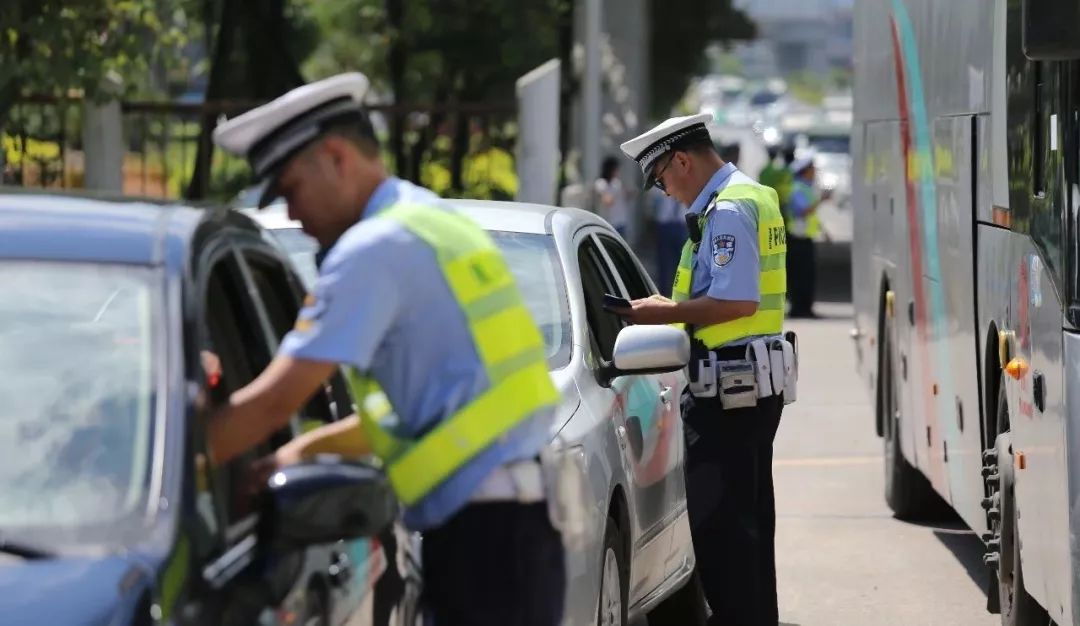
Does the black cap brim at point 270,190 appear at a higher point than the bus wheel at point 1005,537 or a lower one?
higher

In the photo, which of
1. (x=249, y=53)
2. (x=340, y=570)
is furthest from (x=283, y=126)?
(x=249, y=53)

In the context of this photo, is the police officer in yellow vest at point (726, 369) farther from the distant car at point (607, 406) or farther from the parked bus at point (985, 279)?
the parked bus at point (985, 279)

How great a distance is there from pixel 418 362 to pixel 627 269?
4.31m

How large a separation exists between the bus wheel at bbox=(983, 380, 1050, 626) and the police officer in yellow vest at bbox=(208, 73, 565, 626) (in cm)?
362

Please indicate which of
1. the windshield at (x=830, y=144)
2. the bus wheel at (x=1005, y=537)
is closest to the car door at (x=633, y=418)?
the bus wheel at (x=1005, y=537)

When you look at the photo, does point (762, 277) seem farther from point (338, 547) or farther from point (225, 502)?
point (225, 502)

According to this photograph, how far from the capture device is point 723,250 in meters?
7.09

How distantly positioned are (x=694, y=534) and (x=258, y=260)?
9.49 ft

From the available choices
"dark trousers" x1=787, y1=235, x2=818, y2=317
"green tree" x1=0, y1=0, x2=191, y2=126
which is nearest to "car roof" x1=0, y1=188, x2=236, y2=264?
"green tree" x1=0, y1=0, x2=191, y2=126

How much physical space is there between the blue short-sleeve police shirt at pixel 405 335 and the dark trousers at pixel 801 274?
21.1 m

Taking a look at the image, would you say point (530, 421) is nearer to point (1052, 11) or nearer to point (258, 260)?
point (258, 260)

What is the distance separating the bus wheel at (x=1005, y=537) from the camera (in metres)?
7.47

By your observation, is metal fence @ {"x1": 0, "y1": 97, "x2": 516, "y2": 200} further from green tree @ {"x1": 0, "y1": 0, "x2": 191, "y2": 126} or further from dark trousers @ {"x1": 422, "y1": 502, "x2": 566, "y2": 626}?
dark trousers @ {"x1": 422, "y1": 502, "x2": 566, "y2": 626}

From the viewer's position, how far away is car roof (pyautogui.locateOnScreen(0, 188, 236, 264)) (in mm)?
4027
